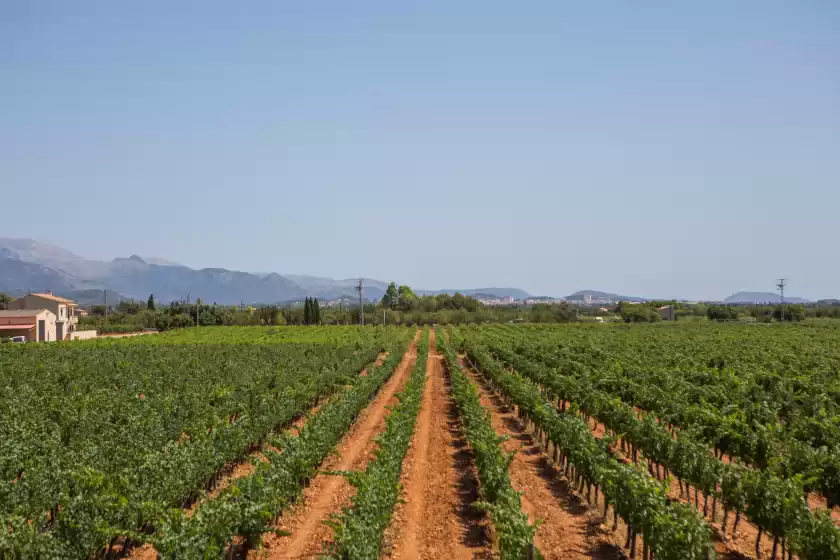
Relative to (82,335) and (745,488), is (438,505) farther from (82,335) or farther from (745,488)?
(82,335)

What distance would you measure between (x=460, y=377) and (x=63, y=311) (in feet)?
273

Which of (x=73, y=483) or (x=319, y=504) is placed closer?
(x=73, y=483)

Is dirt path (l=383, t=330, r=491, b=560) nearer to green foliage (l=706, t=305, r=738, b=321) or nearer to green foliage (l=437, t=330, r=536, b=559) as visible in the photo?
green foliage (l=437, t=330, r=536, b=559)

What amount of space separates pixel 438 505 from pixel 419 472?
2858 mm

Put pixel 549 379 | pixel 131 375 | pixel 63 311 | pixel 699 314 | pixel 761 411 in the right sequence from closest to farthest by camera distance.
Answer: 1. pixel 761 411
2. pixel 549 379
3. pixel 131 375
4. pixel 63 311
5. pixel 699 314

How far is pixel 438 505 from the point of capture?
49.2 feet

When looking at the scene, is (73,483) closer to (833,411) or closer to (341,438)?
(341,438)

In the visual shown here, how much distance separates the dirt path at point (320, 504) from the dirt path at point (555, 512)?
4.86m

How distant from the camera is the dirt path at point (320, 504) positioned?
41.1 ft

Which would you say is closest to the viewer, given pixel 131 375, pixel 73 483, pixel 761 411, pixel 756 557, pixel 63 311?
pixel 756 557

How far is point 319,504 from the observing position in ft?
50.1

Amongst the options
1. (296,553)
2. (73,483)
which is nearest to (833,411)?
(296,553)

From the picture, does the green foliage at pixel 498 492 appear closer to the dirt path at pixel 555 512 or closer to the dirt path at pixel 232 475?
the dirt path at pixel 555 512

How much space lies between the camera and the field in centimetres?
1078
